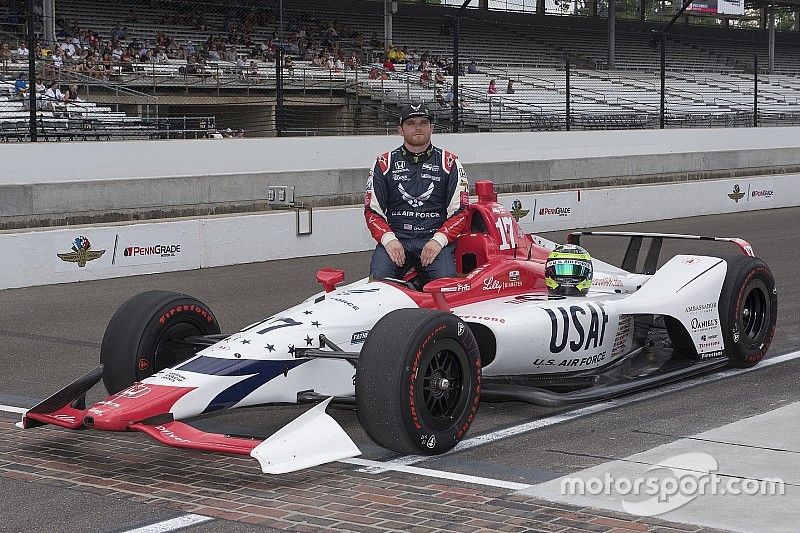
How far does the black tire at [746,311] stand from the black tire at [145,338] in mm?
3752

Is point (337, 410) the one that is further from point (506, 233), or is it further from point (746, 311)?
point (746, 311)

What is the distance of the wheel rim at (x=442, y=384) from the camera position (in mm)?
6449

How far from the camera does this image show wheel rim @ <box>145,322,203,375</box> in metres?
7.39

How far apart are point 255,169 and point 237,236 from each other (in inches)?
155

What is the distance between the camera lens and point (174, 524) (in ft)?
17.5

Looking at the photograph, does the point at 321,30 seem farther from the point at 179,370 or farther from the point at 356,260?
the point at 179,370

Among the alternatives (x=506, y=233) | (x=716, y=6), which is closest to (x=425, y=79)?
(x=506, y=233)

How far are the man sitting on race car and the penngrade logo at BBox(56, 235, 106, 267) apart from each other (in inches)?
281

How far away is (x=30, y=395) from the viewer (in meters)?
8.44

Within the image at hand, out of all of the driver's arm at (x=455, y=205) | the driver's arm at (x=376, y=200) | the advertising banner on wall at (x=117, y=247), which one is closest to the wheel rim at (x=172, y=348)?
the driver's arm at (x=376, y=200)

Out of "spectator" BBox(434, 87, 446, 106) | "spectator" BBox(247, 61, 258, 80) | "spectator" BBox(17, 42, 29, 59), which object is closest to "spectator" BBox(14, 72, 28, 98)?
"spectator" BBox(17, 42, 29, 59)

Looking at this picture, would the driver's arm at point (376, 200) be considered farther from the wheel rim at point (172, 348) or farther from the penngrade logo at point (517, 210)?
the penngrade logo at point (517, 210)

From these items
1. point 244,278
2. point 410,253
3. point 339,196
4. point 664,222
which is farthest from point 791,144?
point 410,253

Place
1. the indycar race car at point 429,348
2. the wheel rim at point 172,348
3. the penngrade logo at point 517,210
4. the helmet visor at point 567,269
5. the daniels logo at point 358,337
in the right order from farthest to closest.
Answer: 1. the penngrade logo at point 517,210
2. the helmet visor at point 567,269
3. the wheel rim at point 172,348
4. the daniels logo at point 358,337
5. the indycar race car at point 429,348
